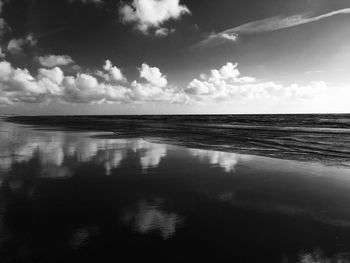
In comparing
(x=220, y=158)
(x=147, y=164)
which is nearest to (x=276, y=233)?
(x=147, y=164)

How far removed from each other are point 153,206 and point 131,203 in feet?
2.17

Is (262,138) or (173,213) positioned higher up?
(173,213)

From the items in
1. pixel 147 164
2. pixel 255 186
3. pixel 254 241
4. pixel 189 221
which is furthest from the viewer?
pixel 147 164

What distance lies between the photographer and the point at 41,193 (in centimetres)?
783

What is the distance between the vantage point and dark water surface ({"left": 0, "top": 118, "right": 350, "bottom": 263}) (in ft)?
15.3

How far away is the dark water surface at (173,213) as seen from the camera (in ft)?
15.3

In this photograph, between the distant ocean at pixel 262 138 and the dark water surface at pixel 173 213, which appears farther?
the distant ocean at pixel 262 138

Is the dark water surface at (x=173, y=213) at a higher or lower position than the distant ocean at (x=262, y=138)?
higher

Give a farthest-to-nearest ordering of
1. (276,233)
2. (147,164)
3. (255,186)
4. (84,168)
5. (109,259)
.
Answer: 1. (147,164)
2. (84,168)
3. (255,186)
4. (276,233)
5. (109,259)

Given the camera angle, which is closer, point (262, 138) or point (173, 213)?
point (173, 213)

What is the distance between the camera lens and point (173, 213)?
6422mm

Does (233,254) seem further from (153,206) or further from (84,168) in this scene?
(84,168)

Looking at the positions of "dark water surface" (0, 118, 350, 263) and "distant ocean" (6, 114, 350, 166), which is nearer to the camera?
"dark water surface" (0, 118, 350, 263)

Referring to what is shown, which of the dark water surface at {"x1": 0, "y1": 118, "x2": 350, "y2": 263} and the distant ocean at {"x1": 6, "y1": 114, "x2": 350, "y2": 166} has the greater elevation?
the dark water surface at {"x1": 0, "y1": 118, "x2": 350, "y2": 263}
